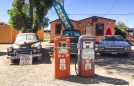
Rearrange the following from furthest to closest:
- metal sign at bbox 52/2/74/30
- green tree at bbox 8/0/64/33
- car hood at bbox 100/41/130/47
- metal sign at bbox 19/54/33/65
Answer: metal sign at bbox 52/2/74/30, green tree at bbox 8/0/64/33, car hood at bbox 100/41/130/47, metal sign at bbox 19/54/33/65

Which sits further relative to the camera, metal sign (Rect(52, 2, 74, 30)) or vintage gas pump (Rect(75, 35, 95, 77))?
metal sign (Rect(52, 2, 74, 30))

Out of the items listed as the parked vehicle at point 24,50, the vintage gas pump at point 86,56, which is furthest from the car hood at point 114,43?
the vintage gas pump at point 86,56

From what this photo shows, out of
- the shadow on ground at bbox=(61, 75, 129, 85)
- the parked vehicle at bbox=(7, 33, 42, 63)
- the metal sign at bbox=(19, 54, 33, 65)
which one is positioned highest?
the parked vehicle at bbox=(7, 33, 42, 63)

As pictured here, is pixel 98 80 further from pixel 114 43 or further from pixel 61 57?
pixel 114 43

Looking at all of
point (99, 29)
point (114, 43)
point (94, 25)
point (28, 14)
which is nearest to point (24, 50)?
point (114, 43)

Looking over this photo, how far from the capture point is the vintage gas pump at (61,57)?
6297 millimetres

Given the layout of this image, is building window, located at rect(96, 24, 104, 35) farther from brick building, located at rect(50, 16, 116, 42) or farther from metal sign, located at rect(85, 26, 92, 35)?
metal sign, located at rect(85, 26, 92, 35)

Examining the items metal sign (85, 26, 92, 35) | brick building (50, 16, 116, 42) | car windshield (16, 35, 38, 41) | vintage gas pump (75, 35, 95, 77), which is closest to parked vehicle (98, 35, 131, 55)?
car windshield (16, 35, 38, 41)

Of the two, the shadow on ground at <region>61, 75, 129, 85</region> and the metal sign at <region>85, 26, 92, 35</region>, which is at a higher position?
the metal sign at <region>85, 26, 92, 35</region>

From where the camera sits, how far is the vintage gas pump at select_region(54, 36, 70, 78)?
20.7 feet

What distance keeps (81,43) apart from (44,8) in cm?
1041

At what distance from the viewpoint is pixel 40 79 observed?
6168 mm

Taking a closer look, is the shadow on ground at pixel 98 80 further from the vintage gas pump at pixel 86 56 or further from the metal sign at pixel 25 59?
the metal sign at pixel 25 59

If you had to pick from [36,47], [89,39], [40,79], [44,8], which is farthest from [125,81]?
[44,8]
